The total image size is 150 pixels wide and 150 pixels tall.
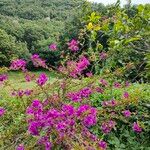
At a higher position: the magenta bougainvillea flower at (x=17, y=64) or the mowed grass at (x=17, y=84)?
the magenta bougainvillea flower at (x=17, y=64)

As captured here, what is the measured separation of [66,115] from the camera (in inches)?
153

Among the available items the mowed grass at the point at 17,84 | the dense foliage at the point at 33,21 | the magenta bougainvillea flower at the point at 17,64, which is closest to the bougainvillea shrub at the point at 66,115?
the magenta bougainvillea flower at the point at 17,64

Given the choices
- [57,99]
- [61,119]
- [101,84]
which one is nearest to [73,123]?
[61,119]

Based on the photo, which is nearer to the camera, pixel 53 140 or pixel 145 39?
pixel 145 39

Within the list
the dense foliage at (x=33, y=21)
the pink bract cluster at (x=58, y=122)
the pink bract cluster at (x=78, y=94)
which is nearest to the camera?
the pink bract cluster at (x=58, y=122)

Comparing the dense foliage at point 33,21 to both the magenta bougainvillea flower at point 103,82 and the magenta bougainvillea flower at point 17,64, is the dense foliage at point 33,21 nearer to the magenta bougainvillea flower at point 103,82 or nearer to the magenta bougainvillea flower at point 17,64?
the magenta bougainvillea flower at point 103,82

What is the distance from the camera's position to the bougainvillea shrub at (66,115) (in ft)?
12.5

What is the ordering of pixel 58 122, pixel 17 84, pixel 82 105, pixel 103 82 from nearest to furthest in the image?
pixel 58 122
pixel 82 105
pixel 103 82
pixel 17 84

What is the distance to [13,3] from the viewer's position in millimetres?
68188

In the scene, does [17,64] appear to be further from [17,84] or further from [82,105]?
[17,84]

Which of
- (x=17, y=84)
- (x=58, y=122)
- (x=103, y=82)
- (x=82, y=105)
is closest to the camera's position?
(x=58, y=122)

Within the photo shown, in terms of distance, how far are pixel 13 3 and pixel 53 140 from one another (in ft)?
216

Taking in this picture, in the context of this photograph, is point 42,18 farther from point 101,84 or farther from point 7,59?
point 101,84

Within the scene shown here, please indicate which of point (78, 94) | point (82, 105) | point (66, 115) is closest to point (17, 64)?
point (78, 94)
